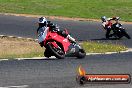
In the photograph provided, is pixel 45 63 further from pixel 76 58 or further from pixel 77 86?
pixel 77 86

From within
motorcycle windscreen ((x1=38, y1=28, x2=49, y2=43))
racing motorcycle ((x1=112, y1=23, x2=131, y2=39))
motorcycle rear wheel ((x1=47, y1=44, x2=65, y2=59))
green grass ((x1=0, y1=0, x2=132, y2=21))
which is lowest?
green grass ((x1=0, y1=0, x2=132, y2=21))

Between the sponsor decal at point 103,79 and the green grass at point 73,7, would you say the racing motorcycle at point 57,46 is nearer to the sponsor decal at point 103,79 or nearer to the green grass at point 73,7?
the sponsor decal at point 103,79

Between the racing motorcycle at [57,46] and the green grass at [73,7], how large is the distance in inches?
766

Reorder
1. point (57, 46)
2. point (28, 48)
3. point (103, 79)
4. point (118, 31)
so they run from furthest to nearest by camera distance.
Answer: point (118, 31)
point (28, 48)
point (57, 46)
point (103, 79)

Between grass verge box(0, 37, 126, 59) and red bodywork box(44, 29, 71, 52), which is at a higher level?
red bodywork box(44, 29, 71, 52)

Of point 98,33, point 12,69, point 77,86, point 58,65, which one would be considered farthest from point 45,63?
point 98,33

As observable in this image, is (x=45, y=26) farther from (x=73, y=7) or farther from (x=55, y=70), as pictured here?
(x=73, y=7)

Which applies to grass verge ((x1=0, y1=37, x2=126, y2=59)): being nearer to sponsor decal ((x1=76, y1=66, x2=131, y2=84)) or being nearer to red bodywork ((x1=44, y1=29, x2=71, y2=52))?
red bodywork ((x1=44, y1=29, x2=71, y2=52))

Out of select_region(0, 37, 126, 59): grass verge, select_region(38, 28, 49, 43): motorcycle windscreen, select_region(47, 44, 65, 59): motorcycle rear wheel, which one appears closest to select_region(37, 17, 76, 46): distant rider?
select_region(38, 28, 49, 43): motorcycle windscreen

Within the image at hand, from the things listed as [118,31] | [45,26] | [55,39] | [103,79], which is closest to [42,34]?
→ [45,26]

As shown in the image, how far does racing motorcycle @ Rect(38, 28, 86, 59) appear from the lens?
19.2 meters

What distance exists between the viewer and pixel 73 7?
43.2 m

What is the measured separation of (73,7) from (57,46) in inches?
938

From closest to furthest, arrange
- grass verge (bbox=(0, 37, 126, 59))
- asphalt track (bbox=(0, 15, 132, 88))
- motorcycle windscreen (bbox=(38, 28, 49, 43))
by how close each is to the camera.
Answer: asphalt track (bbox=(0, 15, 132, 88)) < motorcycle windscreen (bbox=(38, 28, 49, 43)) < grass verge (bbox=(0, 37, 126, 59))
